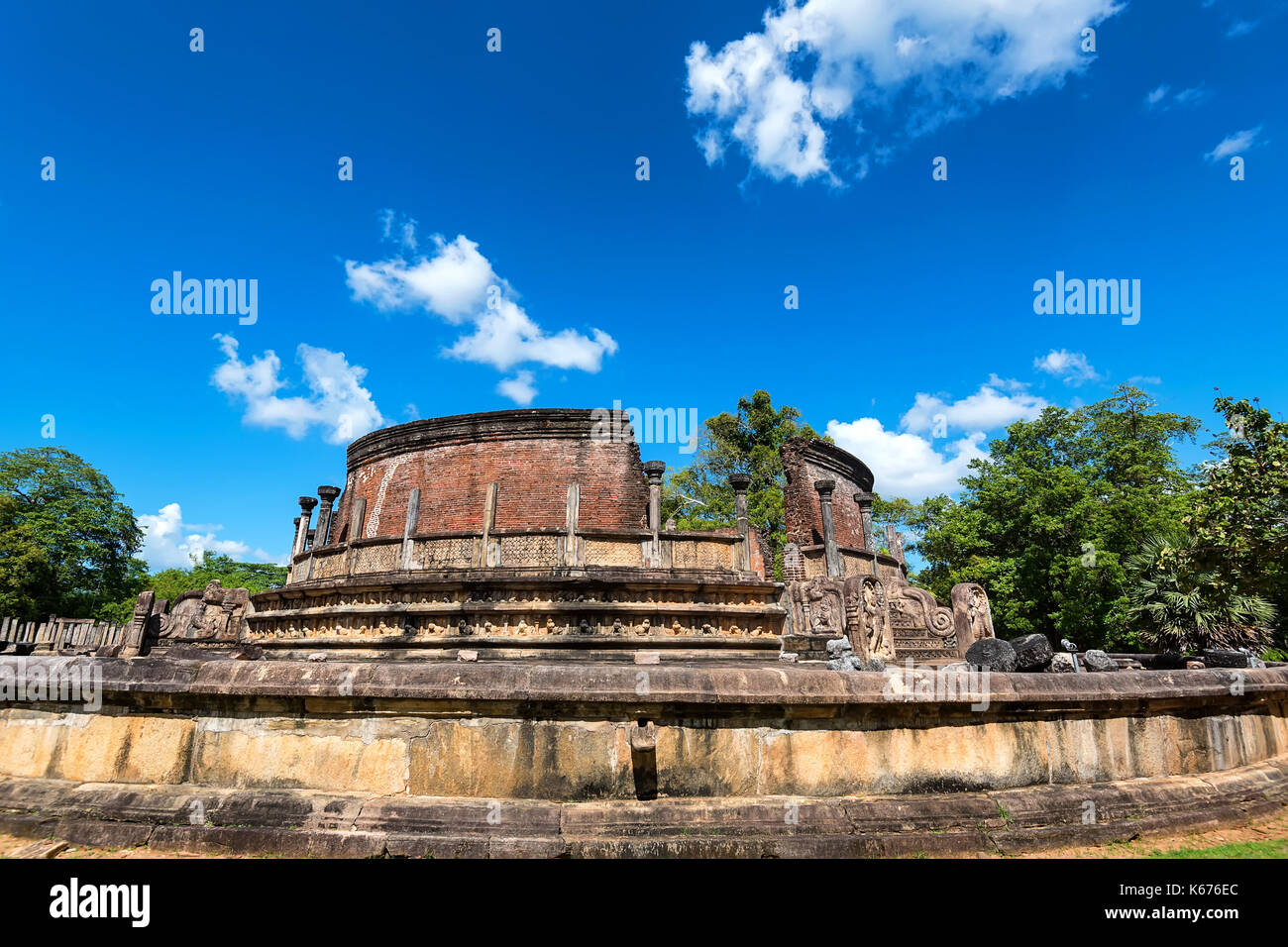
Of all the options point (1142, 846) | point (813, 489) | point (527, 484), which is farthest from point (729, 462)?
point (1142, 846)

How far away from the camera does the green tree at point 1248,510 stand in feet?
23.8

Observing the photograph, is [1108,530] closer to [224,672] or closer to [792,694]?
[792,694]

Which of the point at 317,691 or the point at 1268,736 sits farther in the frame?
the point at 1268,736

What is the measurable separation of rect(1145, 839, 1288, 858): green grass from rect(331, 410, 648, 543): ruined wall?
13498 millimetres

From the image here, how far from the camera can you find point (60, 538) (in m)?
27.5

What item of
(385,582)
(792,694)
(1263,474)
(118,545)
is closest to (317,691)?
(792,694)

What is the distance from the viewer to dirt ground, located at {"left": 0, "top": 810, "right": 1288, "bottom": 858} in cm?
271

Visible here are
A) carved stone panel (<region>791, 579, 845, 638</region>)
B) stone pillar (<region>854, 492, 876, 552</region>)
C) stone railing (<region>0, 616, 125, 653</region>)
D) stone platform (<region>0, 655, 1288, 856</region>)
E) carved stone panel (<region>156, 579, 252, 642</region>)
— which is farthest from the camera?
stone pillar (<region>854, 492, 876, 552</region>)

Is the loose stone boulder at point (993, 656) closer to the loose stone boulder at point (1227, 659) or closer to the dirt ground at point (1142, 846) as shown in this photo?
the dirt ground at point (1142, 846)

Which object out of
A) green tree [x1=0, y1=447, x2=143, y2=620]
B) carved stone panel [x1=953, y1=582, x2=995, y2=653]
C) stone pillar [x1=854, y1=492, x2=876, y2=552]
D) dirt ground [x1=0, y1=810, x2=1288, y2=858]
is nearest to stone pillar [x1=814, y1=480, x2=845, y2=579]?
stone pillar [x1=854, y1=492, x2=876, y2=552]

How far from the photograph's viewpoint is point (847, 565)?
17.8 meters

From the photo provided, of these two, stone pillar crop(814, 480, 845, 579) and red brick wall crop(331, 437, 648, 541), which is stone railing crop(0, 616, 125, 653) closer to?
red brick wall crop(331, 437, 648, 541)

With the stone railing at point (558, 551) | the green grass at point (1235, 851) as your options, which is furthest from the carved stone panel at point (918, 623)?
the green grass at point (1235, 851)
